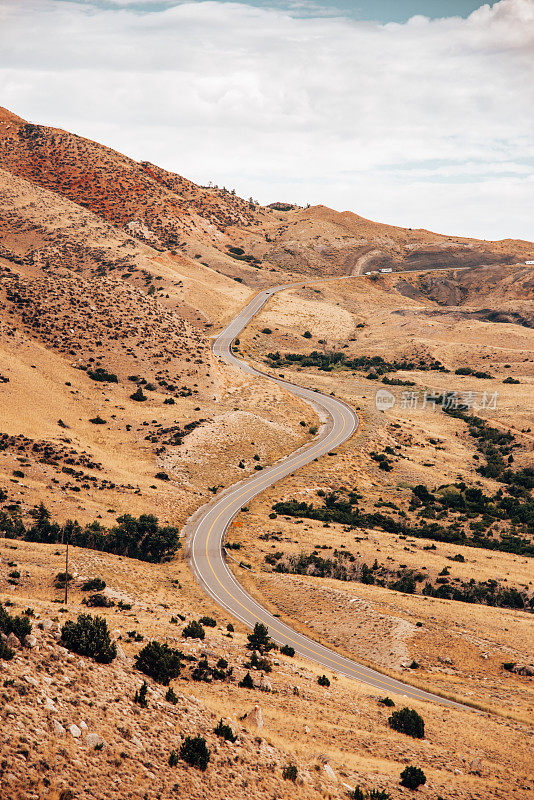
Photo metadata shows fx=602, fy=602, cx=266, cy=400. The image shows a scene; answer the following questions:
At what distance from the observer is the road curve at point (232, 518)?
139ft

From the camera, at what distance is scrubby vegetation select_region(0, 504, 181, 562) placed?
5162cm

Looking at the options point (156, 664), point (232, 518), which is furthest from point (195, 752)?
point (232, 518)

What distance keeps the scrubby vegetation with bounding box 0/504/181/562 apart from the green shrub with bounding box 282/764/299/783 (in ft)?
104

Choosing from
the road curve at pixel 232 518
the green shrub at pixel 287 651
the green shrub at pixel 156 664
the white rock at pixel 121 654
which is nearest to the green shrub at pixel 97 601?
the green shrub at pixel 156 664

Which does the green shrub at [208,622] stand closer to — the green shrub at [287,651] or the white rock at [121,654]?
the green shrub at [287,651]

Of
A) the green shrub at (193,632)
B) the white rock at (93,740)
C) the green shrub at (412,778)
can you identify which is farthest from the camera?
the green shrub at (193,632)

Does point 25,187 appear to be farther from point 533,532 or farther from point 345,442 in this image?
point 533,532

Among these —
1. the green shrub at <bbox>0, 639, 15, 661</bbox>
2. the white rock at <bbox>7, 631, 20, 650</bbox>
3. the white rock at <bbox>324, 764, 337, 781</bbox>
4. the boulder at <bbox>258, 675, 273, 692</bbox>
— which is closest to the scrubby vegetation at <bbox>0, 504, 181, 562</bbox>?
the boulder at <bbox>258, 675, 273, 692</bbox>

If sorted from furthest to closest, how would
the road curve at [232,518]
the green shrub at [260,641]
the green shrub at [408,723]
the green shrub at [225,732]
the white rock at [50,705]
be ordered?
the road curve at [232,518], the green shrub at [260,641], the green shrub at [408,723], the green shrub at [225,732], the white rock at [50,705]

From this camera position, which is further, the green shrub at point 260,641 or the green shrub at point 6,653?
the green shrub at point 260,641

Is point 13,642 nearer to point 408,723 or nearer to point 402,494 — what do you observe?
point 408,723

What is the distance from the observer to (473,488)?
8700cm

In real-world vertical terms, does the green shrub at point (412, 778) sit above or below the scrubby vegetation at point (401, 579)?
above

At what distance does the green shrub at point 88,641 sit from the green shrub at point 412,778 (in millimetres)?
14814
